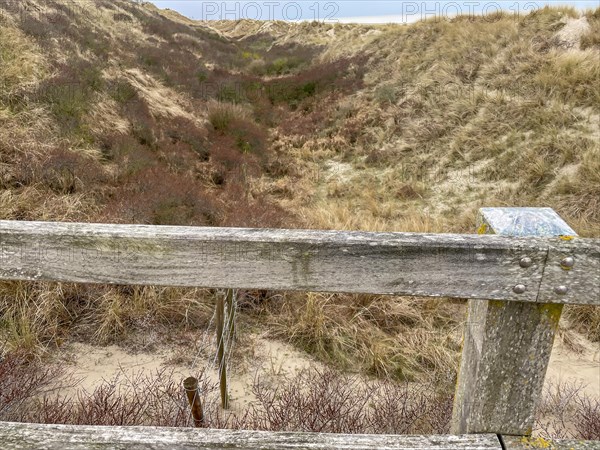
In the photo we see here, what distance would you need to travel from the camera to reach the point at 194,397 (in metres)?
2.58

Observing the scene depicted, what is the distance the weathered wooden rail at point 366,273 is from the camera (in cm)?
115

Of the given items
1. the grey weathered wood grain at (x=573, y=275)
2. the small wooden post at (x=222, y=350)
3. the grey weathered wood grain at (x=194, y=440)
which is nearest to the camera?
the grey weathered wood grain at (x=573, y=275)

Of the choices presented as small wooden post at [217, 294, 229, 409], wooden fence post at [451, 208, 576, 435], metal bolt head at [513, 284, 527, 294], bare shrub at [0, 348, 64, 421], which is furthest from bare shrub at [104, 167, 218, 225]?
metal bolt head at [513, 284, 527, 294]

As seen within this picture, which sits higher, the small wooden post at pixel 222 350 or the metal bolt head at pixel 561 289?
the metal bolt head at pixel 561 289

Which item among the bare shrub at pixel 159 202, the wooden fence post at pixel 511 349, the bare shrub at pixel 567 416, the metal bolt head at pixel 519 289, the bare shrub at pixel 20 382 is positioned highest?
the metal bolt head at pixel 519 289

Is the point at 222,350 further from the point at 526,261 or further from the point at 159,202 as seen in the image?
the point at 159,202

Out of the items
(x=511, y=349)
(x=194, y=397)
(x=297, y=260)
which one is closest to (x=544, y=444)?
(x=511, y=349)

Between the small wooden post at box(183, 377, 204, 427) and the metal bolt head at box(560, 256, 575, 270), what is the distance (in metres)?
2.05

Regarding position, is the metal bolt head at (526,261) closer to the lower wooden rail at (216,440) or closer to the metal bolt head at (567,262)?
the metal bolt head at (567,262)

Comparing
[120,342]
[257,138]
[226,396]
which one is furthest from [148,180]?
[257,138]

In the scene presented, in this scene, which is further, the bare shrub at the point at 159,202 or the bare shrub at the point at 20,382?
the bare shrub at the point at 159,202

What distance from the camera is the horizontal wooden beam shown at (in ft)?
3.77

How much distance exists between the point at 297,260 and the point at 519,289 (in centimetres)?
59

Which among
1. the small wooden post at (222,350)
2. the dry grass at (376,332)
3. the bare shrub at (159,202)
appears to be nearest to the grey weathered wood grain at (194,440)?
the small wooden post at (222,350)
